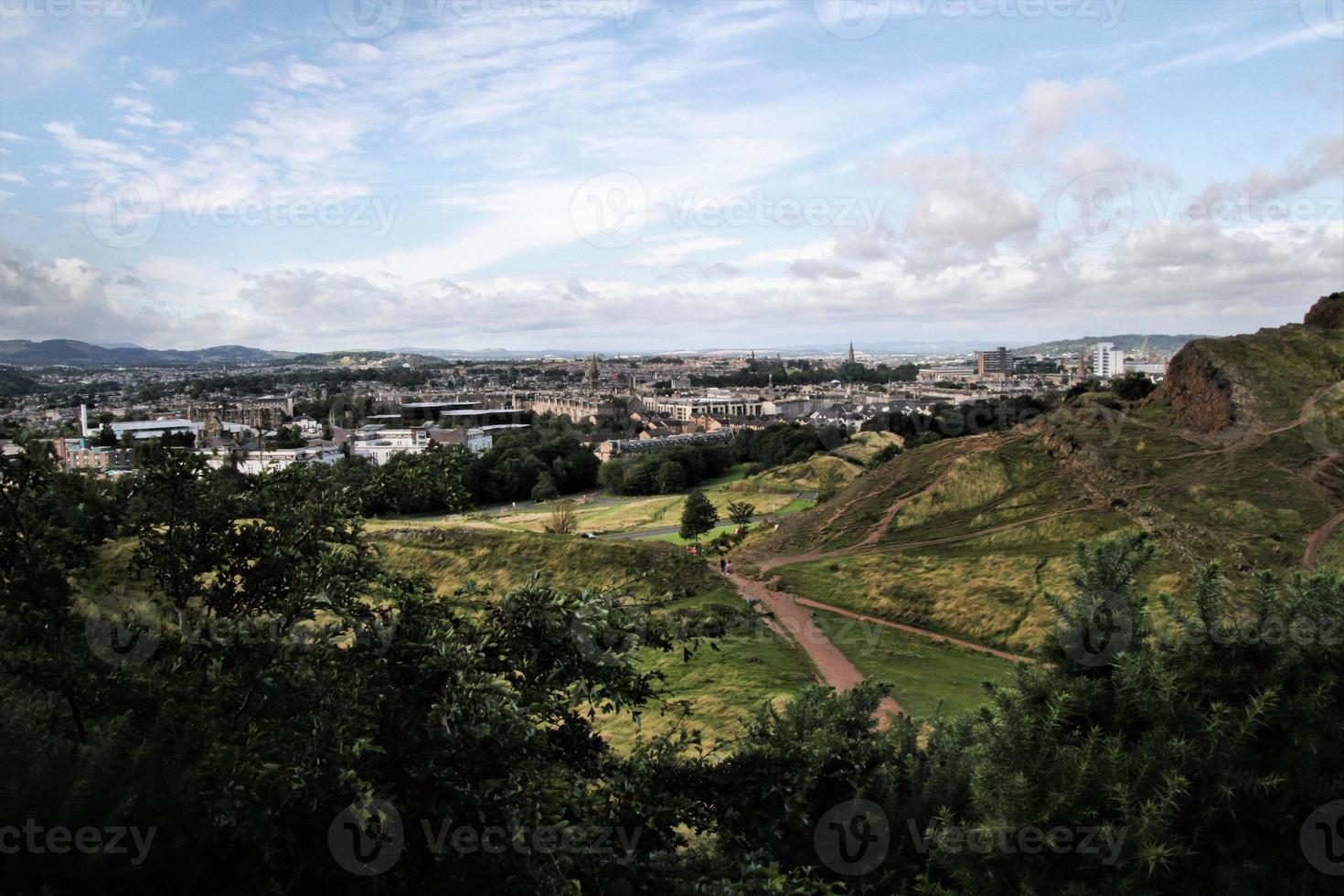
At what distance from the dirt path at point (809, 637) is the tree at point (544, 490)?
153 feet

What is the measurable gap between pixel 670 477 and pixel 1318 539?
172ft

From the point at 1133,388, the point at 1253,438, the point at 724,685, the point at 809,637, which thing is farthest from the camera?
the point at 1133,388

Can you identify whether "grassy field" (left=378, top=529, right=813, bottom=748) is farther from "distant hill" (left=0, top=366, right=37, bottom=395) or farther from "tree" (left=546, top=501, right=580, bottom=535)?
"distant hill" (left=0, top=366, right=37, bottom=395)

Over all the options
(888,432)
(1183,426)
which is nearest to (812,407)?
(888,432)

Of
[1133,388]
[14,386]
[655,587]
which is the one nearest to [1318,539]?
[655,587]

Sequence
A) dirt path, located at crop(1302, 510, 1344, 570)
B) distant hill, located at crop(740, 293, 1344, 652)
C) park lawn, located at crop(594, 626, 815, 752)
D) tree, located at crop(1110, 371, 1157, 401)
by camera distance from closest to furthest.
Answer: park lawn, located at crop(594, 626, 815, 752) < dirt path, located at crop(1302, 510, 1344, 570) < distant hill, located at crop(740, 293, 1344, 652) < tree, located at crop(1110, 371, 1157, 401)

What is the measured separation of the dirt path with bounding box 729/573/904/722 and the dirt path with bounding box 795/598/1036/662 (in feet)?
2.26

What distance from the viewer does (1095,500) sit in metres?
26.5

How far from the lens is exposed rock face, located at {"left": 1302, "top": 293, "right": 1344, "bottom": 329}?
3350 centimetres
